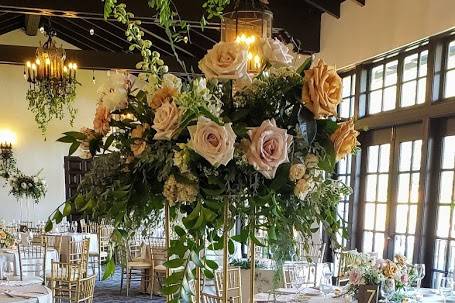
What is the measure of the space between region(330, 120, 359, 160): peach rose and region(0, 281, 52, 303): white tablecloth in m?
3.74

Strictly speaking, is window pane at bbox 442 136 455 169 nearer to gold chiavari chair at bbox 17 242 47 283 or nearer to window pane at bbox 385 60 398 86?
window pane at bbox 385 60 398 86

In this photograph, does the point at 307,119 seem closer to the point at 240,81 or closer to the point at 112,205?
the point at 240,81

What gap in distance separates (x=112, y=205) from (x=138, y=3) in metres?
5.70

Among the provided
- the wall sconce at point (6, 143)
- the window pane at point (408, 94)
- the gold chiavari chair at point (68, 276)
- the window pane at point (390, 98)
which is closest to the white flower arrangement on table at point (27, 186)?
the wall sconce at point (6, 143)

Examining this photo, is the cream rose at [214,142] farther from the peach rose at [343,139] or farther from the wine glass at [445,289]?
the wine glass at [445,289]

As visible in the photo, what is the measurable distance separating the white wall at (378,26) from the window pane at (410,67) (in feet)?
0.69

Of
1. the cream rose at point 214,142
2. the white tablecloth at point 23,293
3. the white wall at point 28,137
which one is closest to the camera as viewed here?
the cream rose at point 214,142

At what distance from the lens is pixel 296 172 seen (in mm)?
1073

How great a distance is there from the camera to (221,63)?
1.08m

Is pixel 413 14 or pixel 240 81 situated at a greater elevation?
pixel 413 14

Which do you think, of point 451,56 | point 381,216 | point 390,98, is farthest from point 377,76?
point 381,216

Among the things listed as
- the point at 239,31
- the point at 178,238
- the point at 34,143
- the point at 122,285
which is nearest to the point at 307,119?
the point at 178,238

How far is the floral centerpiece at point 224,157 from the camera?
106cm

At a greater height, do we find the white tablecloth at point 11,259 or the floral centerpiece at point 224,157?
the floral centerpiece at point 224,157
